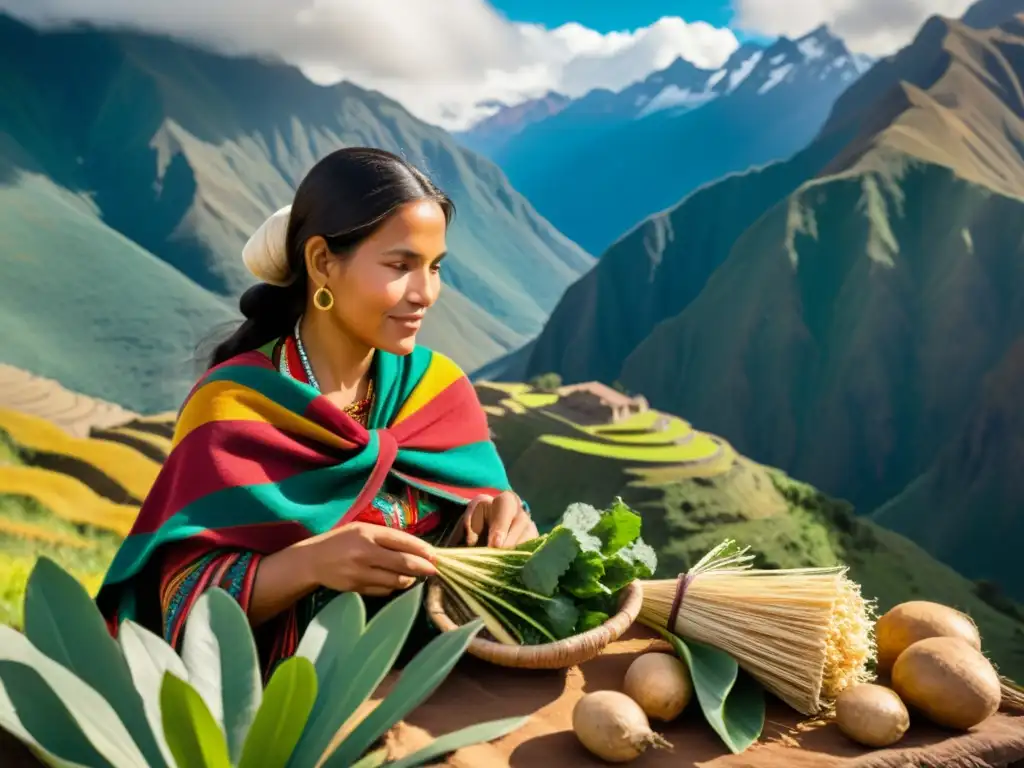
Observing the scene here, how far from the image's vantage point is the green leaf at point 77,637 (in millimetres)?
1542

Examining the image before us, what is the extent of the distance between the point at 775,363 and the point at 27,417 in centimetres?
4724

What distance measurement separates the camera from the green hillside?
30.9 meters

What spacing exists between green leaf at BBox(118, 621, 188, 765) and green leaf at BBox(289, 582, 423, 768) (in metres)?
0.24

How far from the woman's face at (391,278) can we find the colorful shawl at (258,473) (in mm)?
246

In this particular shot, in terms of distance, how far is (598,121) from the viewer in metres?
150

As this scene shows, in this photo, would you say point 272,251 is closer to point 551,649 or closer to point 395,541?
point 395,541

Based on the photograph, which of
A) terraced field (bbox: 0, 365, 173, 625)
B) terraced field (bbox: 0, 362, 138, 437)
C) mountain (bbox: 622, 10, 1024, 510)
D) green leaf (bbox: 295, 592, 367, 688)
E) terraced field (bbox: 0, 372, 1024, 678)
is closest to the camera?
green leaf (bbox: 295, 592, 367, 688)

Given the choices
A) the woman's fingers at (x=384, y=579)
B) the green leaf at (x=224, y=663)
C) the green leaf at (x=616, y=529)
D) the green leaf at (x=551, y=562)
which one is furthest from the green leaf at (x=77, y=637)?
the green leaf at (x=616, y=529)

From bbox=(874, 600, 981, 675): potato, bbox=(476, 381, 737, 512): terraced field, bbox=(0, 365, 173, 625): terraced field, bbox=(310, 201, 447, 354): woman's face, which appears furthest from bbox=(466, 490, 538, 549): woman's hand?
bbox=(476, 381, 737, 512): terraced field

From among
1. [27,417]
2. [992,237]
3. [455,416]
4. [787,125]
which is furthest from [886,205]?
[787,125]

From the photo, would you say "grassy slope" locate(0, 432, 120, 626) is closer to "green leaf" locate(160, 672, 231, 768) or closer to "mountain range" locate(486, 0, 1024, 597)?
"green leaf" locate(160, 672, 231, 768)

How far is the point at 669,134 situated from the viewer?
130 m

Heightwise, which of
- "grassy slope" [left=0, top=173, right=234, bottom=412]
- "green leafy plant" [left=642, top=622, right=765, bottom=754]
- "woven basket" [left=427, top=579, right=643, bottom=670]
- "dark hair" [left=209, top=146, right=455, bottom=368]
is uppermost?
"dark hair" [left=209, top=146, right=455, bottom=368]

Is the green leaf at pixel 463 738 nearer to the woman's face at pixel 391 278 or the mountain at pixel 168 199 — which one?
the woman's face at pixel 391 278
